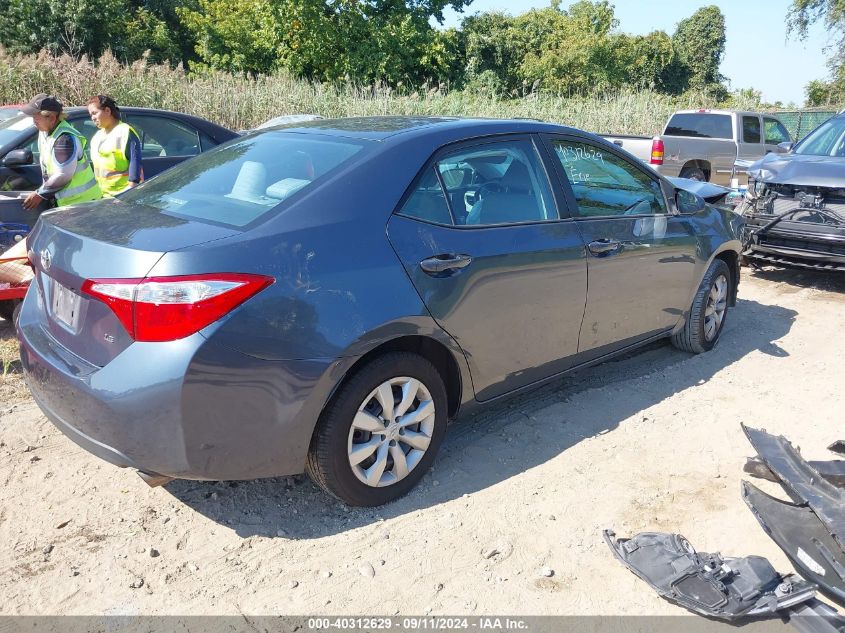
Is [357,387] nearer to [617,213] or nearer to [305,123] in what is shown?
[305,123]

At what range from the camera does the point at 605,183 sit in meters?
4.35

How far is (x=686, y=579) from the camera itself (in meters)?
2.72

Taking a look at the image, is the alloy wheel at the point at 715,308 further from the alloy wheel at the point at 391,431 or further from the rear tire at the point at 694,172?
the rear tire at the point at 694,172

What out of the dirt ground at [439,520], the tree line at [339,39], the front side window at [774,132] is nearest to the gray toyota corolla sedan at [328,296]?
the dirt ground at [439,520]

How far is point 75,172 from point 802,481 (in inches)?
218

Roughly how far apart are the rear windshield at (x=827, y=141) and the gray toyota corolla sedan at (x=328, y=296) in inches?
191

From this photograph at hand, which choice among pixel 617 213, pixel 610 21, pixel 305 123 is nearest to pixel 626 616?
pixel 617 213

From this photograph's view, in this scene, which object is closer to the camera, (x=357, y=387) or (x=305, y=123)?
(x=357, y=387)

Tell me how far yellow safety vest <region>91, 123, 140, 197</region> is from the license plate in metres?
3.27

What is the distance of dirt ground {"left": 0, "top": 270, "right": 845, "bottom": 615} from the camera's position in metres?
2.71

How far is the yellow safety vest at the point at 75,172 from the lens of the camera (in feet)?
18.8

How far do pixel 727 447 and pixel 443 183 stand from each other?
2142 mm

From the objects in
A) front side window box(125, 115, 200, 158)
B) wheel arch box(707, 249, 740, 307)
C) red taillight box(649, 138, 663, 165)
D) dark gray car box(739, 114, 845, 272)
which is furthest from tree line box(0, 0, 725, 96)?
wheel arch box(707, 249, 740, 307)

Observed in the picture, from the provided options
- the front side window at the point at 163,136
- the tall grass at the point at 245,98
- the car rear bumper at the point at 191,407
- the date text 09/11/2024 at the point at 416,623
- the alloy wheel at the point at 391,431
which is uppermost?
the tall grass at the point at 245,98
